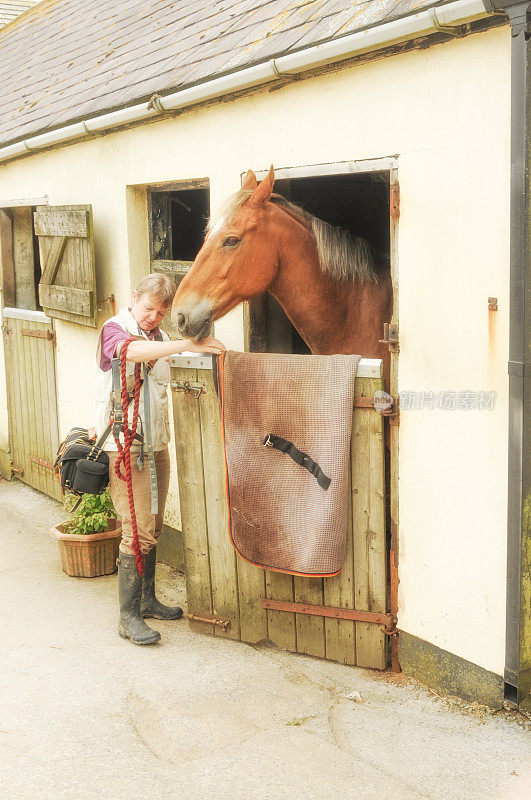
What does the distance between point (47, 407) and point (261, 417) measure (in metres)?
4.06

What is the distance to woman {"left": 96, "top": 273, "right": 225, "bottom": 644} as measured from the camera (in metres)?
4.36

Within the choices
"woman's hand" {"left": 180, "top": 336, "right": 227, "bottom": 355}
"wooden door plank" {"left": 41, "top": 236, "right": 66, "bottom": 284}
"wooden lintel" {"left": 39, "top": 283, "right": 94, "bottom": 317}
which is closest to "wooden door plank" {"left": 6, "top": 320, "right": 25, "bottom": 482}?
"wooden lintel" {"left": 39, "top": 283, "right": 94, "bottom": 317}

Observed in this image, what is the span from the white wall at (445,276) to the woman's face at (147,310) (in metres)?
1.02

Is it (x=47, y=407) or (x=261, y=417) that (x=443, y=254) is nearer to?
(x=261, y=417)

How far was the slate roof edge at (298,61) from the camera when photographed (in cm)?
318

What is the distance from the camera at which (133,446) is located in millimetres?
4516

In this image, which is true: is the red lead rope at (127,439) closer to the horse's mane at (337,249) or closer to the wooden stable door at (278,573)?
the wooden stable door at (278,573)

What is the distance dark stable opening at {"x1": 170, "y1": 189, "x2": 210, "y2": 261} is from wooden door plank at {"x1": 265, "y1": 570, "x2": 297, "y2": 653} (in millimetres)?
3470

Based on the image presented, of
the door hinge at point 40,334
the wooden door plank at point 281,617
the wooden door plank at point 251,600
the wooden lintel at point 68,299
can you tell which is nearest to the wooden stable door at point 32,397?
the door hinge at point 40,334

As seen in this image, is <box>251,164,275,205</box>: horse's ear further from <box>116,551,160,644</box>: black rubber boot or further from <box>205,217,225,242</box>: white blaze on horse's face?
<box>116,551,160,644</box>: black rubber boot

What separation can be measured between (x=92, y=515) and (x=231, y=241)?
2.59 meters

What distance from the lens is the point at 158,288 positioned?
435 cm

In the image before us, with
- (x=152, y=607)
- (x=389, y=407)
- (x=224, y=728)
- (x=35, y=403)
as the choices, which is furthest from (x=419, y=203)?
(x=35, y=403)

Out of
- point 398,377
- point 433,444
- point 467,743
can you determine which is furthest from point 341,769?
point 398,377
